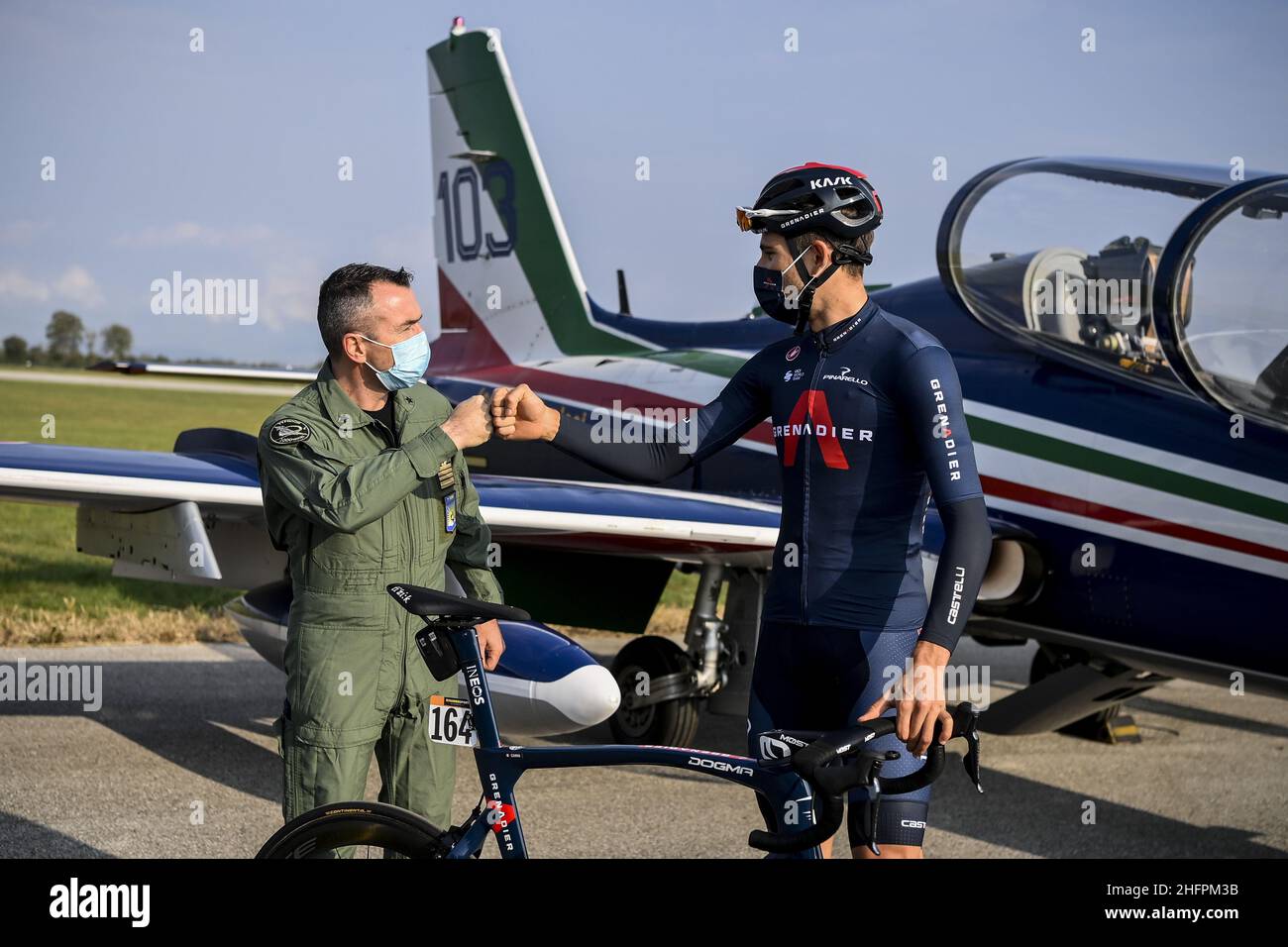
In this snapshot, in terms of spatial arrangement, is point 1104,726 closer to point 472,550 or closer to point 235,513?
point 235,513

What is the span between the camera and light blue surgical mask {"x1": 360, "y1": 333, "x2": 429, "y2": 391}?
9.52ft

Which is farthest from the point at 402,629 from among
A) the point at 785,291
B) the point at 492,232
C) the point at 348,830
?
the point at 492,232

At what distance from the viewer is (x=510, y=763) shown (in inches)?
98.3

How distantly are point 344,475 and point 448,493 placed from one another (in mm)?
416

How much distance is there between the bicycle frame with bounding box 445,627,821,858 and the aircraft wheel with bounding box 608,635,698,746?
12.8 feet

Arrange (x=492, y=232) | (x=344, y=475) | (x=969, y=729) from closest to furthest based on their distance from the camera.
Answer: (x=969, y=729)
(x=344, y=475)
(x=492, y=232)

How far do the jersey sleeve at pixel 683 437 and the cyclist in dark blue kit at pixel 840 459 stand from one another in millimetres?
109

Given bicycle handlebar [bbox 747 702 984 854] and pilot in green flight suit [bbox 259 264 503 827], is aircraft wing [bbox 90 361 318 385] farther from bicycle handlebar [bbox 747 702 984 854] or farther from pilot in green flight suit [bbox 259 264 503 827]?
bicycle handlebar [bbox 747 702 984 854]

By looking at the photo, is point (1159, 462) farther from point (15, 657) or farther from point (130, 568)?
point (15, 657)

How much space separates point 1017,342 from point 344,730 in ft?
12.5

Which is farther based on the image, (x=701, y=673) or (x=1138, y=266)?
(x=701, y=673)

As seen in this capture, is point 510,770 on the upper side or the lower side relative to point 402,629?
lower
